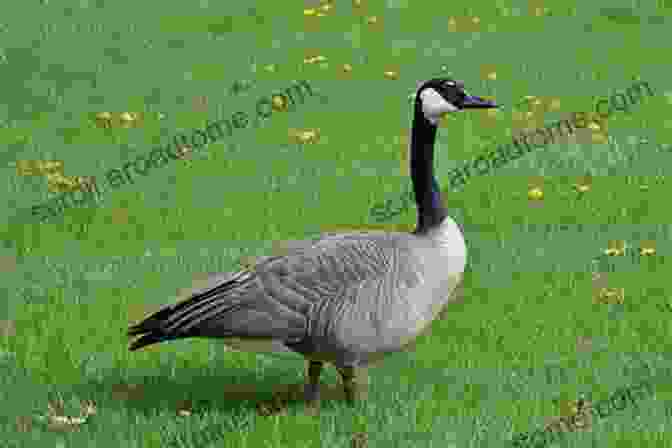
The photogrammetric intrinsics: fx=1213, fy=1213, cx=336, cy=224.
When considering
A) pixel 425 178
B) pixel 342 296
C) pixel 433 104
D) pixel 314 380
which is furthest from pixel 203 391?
pixel 433 104

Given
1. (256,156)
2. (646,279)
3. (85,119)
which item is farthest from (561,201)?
(85,119)

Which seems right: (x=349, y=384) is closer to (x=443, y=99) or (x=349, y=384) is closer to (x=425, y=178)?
(x=425, y=178)

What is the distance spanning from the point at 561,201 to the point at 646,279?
2.47 m

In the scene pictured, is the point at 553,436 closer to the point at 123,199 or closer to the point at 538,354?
the point at 538,354

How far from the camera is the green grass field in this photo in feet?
26.6

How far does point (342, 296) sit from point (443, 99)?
4.82 ft

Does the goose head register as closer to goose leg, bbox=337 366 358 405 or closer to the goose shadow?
goose leg, bbox=337 366 358 405

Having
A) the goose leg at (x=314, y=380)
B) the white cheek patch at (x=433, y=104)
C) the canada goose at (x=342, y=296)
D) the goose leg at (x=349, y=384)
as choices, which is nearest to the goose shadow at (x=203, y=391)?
the goose leg at (x=314, y=380)

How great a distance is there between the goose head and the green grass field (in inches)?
76.8

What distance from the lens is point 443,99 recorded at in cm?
786

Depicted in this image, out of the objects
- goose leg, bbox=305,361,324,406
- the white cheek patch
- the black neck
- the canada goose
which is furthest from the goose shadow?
the white cheek patch

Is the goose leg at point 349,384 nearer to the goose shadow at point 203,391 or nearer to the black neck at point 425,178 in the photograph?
the goose shadow at point 203,391

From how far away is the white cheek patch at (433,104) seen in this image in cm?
786

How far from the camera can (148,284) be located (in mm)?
10430
